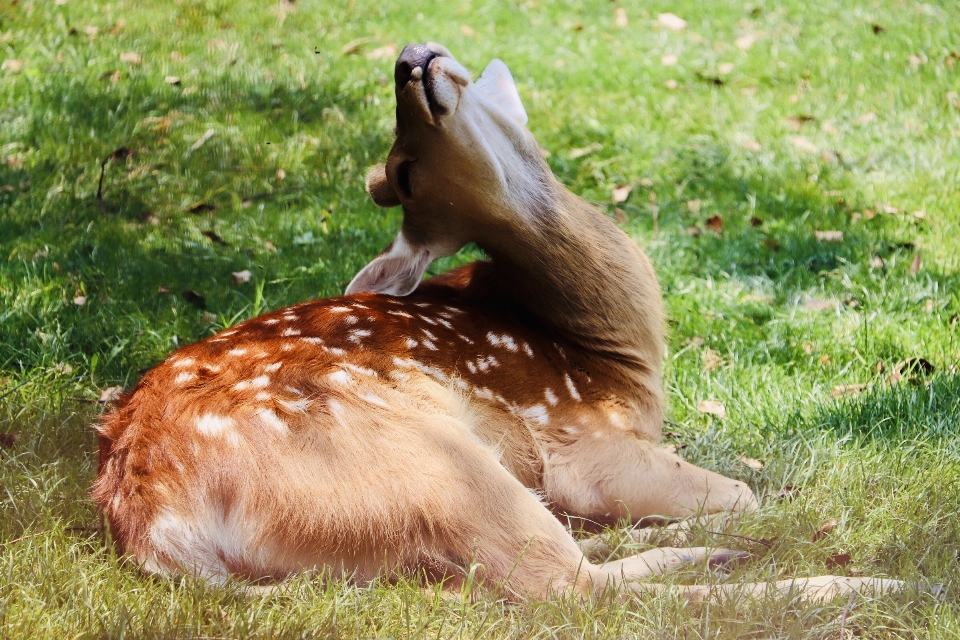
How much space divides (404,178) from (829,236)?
3194mm

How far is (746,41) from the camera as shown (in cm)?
861

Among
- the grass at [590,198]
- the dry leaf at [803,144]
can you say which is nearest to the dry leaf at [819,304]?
the grass at [590,198]

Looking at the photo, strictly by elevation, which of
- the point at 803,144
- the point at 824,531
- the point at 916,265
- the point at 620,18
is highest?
the point at 620,18

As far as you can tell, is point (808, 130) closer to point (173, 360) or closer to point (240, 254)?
point (240, 254)

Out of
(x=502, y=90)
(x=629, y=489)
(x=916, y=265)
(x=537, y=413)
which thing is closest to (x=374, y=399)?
(x=537, y=413)

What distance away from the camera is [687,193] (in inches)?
245

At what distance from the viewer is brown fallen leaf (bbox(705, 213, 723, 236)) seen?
5796 millimetres

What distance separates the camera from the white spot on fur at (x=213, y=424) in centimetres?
259

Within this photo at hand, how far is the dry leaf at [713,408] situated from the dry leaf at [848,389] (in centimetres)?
47

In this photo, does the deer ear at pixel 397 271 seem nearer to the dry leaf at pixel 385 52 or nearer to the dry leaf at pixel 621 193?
the dry leaf at pixel 621 193

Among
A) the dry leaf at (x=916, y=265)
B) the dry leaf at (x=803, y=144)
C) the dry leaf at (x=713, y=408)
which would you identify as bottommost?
the dry leaf at (x=713, y=408)

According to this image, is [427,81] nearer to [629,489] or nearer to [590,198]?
[629,489]

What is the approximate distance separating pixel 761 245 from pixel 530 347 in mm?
2579

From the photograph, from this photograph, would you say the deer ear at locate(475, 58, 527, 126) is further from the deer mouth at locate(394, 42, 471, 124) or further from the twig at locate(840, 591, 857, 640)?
the twig at locate(840, 591, 857, 640)
